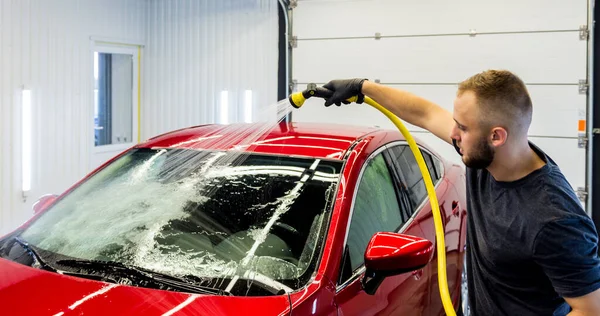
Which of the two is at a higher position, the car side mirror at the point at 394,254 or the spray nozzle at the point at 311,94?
the spray nozzle at the point at 311,94

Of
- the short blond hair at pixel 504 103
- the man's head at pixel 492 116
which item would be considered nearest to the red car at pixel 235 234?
the man's head at pixel 492 116

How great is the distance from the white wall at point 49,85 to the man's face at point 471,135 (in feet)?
18.9

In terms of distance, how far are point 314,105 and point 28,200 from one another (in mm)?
3549

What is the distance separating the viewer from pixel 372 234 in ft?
9.64

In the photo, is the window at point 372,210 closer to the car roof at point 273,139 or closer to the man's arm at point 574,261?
the car roof at point 273,139

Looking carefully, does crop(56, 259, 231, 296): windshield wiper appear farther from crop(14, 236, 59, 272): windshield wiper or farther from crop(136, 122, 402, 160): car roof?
crop(136, 122, 402, 160): car roof

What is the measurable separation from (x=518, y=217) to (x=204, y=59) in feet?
23.4

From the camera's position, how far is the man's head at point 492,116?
2045 mm

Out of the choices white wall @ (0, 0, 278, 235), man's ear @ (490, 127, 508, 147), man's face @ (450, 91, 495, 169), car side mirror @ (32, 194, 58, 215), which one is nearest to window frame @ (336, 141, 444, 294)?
man's face @ (450, 91, 495, 169)

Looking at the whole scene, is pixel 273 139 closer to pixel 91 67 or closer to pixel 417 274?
pixel 417 274

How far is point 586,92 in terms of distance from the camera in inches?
264

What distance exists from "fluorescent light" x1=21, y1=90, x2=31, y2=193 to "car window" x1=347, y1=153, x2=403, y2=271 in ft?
16.3

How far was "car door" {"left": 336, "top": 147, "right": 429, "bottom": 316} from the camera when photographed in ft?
8.29

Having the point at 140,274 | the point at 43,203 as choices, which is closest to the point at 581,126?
the point at 43,203
